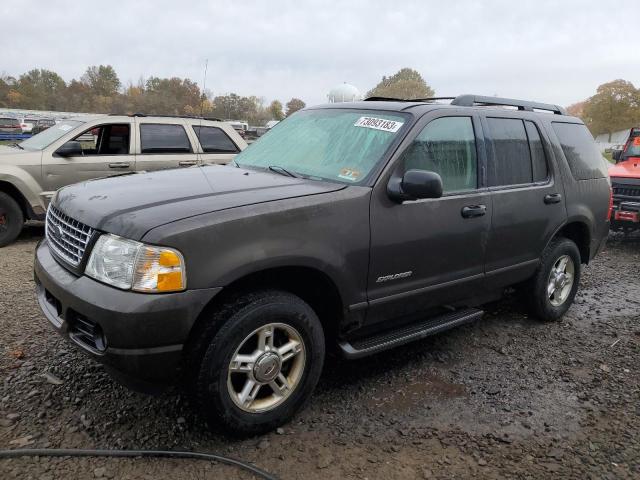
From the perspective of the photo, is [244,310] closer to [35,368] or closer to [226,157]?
[35,368]

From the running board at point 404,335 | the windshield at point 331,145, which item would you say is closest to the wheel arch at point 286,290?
the running board at point 404,335

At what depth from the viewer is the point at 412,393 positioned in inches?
129

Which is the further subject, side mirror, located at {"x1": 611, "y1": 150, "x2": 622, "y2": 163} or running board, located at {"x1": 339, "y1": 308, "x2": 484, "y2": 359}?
side mirror, located at {"x1": 611, "y1": 150, "x2": 622, "y2": 163}

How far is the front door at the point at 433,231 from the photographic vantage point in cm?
303

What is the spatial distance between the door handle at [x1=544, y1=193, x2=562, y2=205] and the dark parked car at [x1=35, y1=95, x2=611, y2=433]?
0.11 ft

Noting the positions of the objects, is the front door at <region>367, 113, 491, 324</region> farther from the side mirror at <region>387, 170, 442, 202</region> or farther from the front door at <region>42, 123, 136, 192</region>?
the front door at <region>42, 123, 136, 192</region>

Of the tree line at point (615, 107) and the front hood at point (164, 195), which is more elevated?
the tree line at point (615, 107)

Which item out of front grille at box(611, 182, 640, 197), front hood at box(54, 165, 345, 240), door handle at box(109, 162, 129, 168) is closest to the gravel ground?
front hood at box(54, 165, 345, 240)

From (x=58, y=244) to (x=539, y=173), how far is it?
3.61 metres

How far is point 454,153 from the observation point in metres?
3.54

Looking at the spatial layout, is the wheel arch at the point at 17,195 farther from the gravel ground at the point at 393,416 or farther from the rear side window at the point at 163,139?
the gravel ground at the point at 393,416

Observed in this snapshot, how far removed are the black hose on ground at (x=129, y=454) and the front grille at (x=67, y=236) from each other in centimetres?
92

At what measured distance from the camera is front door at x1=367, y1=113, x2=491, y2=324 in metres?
3.03

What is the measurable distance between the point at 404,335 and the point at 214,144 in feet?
17.4
